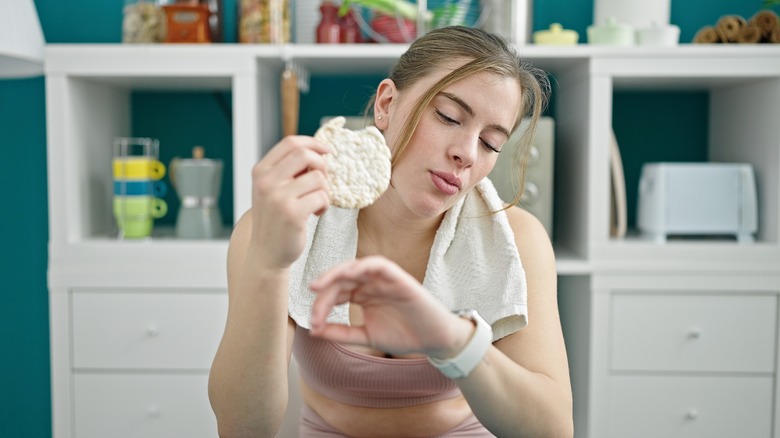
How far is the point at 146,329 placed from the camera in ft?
6.59

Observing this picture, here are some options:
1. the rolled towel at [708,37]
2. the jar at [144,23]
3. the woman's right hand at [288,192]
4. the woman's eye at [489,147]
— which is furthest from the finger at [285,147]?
the rolled towel at [708,37]

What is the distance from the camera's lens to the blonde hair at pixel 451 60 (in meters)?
1.17

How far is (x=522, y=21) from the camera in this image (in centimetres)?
210

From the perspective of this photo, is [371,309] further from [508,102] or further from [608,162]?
[608,162]

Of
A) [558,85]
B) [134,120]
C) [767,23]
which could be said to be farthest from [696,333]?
[134,120]

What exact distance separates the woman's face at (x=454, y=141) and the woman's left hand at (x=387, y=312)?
30 cm

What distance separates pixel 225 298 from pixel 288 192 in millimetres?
1220

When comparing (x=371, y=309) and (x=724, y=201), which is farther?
(x=724, y=201)

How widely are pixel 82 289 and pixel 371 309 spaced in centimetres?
138

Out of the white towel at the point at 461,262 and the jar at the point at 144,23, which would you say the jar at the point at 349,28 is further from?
the white towel at the point at 461,262

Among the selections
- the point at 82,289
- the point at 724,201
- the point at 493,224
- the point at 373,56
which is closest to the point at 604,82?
the point at 724,201

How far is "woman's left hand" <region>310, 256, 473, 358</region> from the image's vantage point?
0.80 m

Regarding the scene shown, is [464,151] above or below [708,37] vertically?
below

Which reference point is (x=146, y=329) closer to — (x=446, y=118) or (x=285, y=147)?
(x=446, y=118)
